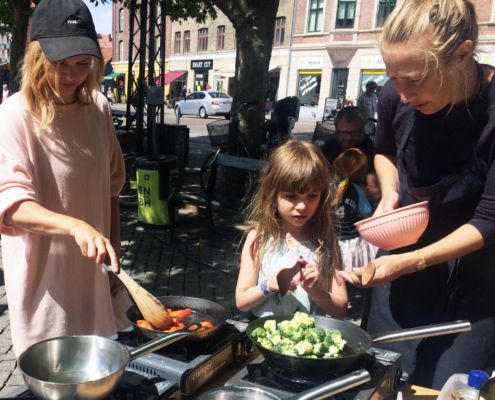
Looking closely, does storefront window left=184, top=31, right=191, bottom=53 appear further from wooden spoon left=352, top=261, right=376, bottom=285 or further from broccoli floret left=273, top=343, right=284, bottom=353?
broccoli floret left=273, top=343, right=284, bottom=353

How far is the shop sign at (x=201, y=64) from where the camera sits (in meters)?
34.3

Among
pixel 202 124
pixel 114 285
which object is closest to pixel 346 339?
pixel 114 285

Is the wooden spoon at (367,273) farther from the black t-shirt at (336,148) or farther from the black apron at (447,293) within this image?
the black t-shirt at (336,148)

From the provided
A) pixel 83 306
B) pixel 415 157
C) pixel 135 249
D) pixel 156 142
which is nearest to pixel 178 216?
pixel 135 249

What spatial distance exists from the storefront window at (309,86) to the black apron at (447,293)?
27642mm

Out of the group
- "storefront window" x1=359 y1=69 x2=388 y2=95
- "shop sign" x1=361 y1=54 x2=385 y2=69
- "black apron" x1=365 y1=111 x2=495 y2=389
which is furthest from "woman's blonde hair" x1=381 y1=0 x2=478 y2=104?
"shop sign" x1=361 y1=54 x2=385 y2=69

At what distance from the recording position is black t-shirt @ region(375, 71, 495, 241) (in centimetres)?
151

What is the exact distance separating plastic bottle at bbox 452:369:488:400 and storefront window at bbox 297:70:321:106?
2812 cm

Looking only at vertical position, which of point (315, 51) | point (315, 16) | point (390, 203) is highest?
point (315, 16)

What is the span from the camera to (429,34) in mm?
1374

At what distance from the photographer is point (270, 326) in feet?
4.60

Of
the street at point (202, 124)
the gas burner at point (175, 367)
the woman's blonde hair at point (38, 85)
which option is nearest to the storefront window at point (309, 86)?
the street at point (202, 124)

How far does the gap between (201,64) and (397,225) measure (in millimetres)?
35165

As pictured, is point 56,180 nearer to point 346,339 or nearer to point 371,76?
point 346,339
